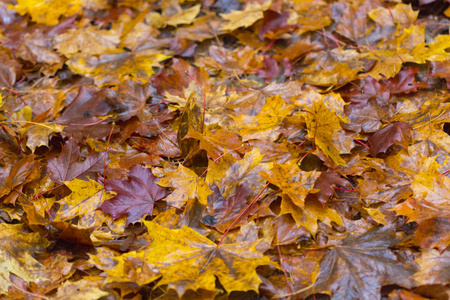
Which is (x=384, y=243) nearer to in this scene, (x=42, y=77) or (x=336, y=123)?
(x=336, y=123)

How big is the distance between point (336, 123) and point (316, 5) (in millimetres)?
1490

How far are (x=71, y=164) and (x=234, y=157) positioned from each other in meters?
0.80

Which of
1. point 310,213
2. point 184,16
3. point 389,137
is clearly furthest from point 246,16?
point 310,213

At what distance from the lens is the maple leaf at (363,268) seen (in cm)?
125

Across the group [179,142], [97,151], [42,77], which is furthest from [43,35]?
[179,142]

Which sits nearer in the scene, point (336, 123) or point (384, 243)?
point (384, 243)

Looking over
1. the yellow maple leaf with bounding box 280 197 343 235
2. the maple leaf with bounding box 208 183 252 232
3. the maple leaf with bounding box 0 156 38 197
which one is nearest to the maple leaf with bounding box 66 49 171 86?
the maple leaf with bounding box 0 156 38 197

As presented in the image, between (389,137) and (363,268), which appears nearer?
(363,268)

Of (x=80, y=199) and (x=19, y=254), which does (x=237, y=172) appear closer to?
(x=80, y=199)

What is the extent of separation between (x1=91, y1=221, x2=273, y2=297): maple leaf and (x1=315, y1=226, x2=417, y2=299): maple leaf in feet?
0.76

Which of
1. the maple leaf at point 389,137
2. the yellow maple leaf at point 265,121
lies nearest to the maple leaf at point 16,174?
the yellow maple leaf at point 265,121

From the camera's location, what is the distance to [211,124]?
6.33 ft

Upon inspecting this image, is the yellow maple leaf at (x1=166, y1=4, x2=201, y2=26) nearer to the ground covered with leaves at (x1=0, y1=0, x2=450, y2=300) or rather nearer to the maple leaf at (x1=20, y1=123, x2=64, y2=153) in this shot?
the ground covered with leaves at (x1=0, y1=0, x2=450, y2=300)

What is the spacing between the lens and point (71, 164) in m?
1.79
